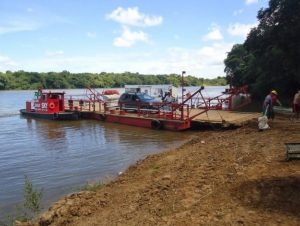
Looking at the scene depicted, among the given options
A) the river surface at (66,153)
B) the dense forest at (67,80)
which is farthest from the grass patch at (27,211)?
the dense forest at (67,80)

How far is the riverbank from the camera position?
6.87 metres

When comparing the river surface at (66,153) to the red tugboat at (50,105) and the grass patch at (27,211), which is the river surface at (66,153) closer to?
the grass patch at (27,211)

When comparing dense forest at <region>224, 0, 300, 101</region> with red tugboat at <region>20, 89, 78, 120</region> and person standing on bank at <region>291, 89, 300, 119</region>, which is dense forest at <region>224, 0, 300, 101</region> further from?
red tugboat at <region>20, 89, 78, 120</region>

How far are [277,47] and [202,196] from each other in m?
22.8

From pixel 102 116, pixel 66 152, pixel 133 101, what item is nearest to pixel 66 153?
pixel 66 152

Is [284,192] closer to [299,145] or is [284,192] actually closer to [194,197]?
[194,197]

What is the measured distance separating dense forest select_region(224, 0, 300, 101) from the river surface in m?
8.90

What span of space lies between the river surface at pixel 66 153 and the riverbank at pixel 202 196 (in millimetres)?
3151

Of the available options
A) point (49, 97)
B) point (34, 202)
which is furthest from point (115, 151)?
point (49, 97)

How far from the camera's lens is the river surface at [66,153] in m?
14.0

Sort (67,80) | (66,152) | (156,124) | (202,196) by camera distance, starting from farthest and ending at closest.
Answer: (67,80), (156,124), (66,152), (202,196)

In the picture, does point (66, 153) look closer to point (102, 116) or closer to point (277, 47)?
point (102, 116)

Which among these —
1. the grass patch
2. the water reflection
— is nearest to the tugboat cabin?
the water reflection

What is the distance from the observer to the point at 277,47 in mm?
28641
